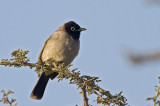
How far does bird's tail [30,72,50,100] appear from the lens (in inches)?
272

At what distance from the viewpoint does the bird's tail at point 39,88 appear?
6918 mm

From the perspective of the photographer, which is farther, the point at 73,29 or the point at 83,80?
the point at 73,29

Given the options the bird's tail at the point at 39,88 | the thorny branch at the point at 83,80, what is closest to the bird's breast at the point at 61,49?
the bird's tail at the point at 39,88

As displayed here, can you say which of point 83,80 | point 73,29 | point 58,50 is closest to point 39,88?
point 58,50

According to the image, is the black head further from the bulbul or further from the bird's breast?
the bird's breast

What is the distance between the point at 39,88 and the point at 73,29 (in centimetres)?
199

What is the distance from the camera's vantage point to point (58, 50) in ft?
21.2

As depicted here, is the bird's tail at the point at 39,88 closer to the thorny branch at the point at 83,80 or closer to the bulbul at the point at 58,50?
the bulbul at the point at 58,50

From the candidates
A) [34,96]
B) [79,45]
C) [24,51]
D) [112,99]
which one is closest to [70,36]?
[79,45]

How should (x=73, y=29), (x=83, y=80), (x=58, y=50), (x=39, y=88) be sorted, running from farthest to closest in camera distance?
(x=73, y=29) → (x=39, y=88) → (x=58, y=50) → (x=83, y=80)

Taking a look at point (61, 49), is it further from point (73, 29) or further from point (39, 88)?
point (39, 88)

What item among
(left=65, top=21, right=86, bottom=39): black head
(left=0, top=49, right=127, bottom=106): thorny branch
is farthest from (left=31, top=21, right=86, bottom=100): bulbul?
(left=0, top=49, right=127, bottom=106): thorny branch

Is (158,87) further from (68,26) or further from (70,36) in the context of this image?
(68,26)

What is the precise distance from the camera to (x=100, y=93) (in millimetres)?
3229
